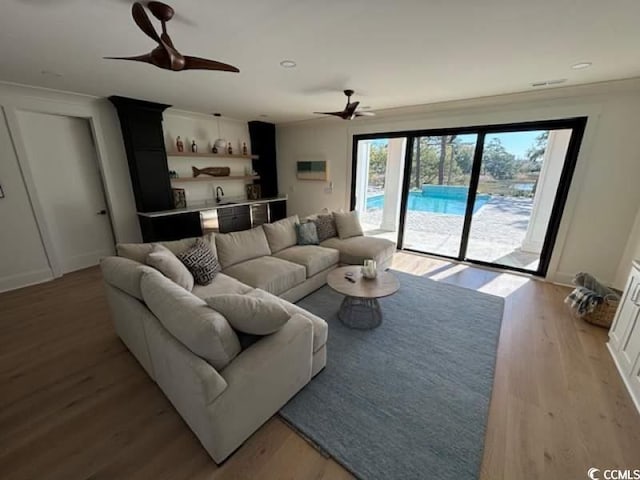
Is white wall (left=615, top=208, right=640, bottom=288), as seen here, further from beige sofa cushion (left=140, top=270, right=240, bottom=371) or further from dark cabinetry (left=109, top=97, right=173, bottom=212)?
dark cabinetry (left=109, top=97, right=173, bottom=212)

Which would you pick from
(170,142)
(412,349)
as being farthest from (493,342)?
(170,142)

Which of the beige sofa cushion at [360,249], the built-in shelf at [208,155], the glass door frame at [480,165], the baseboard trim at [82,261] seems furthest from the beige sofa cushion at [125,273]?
the glass door frame at [480,165]

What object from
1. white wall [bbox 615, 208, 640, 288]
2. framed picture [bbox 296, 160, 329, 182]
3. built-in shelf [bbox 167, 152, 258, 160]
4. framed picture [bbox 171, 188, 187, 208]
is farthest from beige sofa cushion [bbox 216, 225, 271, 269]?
white wall [bbox 615, 208, 640, 288]

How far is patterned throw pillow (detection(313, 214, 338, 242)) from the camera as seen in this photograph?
3.93m

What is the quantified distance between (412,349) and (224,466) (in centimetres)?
162

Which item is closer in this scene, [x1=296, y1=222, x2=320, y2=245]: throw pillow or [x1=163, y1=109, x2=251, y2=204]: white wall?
[x1=296, y1=222, x2=320, y2=245]: throw pillow

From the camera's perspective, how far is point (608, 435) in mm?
1567

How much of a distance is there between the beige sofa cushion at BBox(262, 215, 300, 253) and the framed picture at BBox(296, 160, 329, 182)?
211 centimetres

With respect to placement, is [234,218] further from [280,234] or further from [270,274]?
[270,274]

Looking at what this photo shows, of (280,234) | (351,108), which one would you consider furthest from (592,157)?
(280,234)

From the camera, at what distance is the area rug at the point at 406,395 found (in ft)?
4.70

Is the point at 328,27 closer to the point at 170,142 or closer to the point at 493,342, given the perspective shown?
the point at 493,342

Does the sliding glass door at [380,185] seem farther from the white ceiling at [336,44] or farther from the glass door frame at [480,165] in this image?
the white ceiling at [336,44]

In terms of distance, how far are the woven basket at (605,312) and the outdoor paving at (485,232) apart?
1470 millimetres
